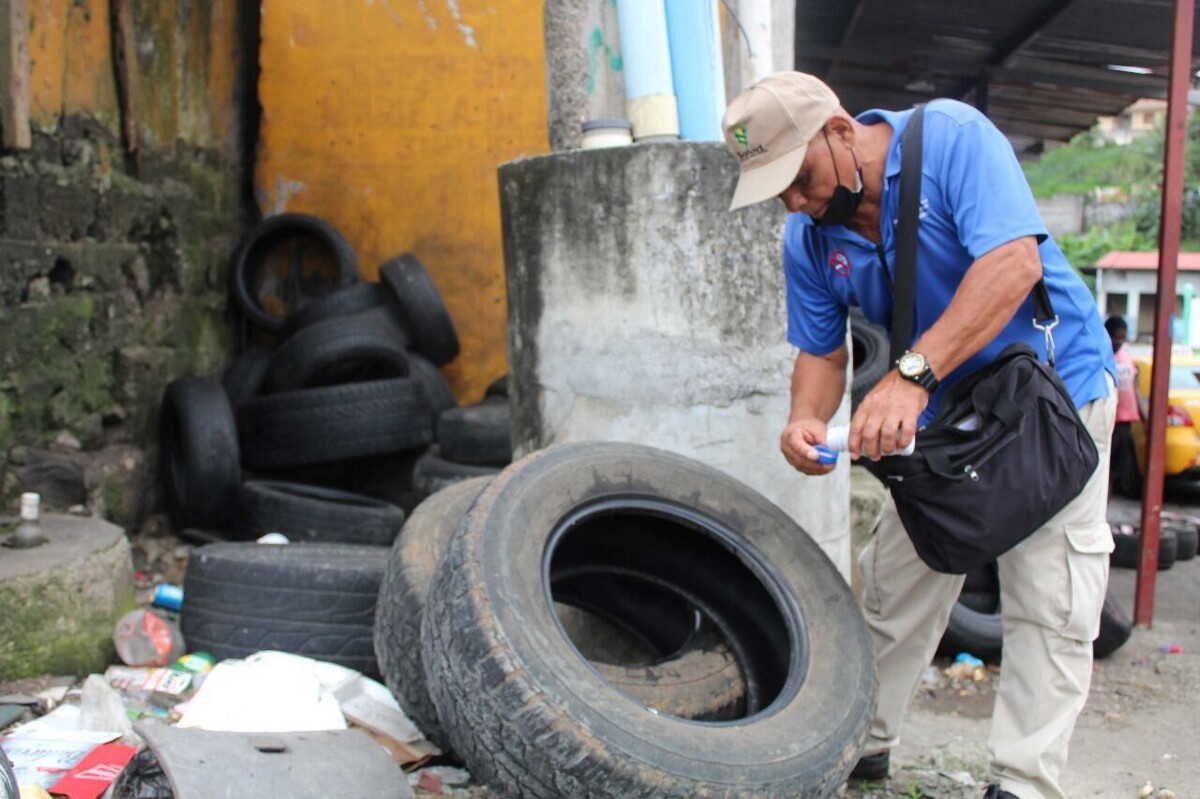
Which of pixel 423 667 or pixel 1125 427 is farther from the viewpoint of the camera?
pixel 1125 427

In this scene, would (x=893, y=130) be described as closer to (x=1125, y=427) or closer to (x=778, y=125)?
(x=778, y=125)

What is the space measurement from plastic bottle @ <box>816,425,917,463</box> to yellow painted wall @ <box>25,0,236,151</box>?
3741 mm

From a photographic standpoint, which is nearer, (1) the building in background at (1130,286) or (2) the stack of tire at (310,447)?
(2) the stack of tire at (310,447)

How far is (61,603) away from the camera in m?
3.71

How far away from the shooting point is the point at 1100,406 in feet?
9.21

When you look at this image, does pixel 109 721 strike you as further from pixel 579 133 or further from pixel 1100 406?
pixel 1100 406

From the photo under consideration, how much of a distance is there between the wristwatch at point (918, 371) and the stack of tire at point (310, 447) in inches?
78.7

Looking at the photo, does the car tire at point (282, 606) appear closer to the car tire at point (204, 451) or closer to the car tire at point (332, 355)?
the car tire at point (204, 451)

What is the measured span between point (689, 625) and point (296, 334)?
3.89 metres

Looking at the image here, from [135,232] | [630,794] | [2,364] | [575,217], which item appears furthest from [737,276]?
[135,232]

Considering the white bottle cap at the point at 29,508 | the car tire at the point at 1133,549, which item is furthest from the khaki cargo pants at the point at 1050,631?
the car tire at the point at 1133,549

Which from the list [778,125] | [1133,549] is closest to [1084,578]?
[778,125]

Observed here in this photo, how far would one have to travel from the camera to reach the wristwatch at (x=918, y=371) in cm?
255

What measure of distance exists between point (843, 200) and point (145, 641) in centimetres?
259
